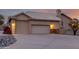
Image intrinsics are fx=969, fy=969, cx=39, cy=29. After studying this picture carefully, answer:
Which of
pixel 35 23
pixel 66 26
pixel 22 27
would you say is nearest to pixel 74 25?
pixel 66 26

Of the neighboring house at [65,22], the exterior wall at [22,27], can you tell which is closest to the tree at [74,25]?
the neighboring house at [65,22]

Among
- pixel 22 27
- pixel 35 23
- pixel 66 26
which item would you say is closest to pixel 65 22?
pixel 66 26

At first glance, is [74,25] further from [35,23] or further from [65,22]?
[35,23]

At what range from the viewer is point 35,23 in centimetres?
1623

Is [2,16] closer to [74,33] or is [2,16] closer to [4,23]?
[4,23]

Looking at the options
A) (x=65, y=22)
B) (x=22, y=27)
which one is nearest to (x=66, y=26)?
(x=65, y=22)

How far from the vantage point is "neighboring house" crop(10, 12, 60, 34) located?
1619 cm

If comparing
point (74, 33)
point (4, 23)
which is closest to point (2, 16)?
point (4, 23)

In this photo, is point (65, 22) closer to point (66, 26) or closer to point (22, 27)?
point (66, 26)

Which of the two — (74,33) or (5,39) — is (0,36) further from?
(74,33)

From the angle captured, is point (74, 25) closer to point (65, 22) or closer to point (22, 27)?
point (65, 22)

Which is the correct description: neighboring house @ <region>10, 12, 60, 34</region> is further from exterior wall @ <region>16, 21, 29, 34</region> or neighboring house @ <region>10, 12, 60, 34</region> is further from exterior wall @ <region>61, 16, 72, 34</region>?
exterior wall @ <region>61, 16, 72, 34</region>
